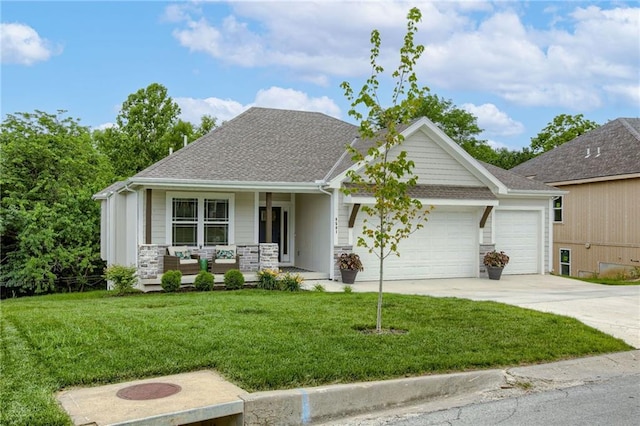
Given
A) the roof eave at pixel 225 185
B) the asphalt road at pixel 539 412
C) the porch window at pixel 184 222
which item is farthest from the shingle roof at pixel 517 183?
the asphalt road at pixel 539 412

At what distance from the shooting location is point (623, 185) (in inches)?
886

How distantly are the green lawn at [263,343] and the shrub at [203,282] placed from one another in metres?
3.71

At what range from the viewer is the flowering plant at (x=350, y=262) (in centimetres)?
1595

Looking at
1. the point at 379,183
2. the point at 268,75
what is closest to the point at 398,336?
the point at 379,183

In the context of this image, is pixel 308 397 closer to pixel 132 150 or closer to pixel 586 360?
pixel 586 360

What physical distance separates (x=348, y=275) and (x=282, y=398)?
34.9 feet

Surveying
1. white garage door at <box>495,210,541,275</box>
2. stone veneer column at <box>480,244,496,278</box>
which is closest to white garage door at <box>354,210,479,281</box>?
stone veneer column at <box>480,244,496,278</box>

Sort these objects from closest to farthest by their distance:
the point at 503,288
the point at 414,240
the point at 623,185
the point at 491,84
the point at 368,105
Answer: the point at 368,105 < the point at 503,288 < the point at 414,240 < the point at 623,185 < the point at 491,84

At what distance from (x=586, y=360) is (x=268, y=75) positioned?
1824 cm

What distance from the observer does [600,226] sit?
2380cm

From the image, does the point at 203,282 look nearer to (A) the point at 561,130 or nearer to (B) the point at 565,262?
(B) the point at 565,262

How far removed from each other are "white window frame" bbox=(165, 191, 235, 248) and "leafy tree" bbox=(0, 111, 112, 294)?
6937 mm

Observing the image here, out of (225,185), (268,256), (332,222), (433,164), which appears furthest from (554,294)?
(225,185)

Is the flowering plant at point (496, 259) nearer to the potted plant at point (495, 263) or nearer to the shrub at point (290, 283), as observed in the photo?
the potted plant at point (495, 263)
